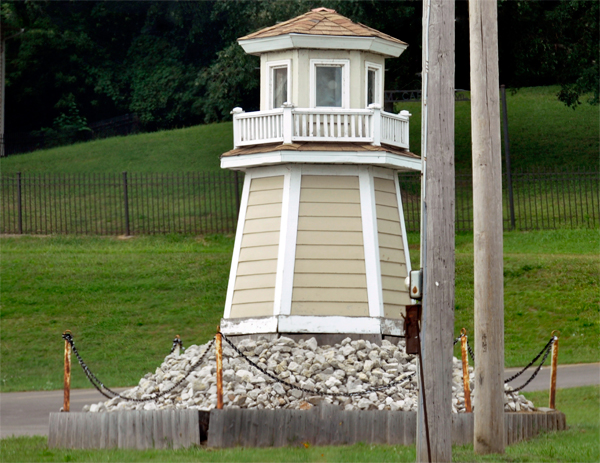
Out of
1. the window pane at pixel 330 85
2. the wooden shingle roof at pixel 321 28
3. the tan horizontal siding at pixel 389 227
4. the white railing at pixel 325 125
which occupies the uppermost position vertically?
the wooden shingle roof at pixel 321 28

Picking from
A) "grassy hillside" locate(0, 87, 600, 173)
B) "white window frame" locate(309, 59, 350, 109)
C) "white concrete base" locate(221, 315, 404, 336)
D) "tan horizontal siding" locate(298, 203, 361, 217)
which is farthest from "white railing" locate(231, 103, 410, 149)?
"grassy hillside" locate(0, 87, 600, 173)

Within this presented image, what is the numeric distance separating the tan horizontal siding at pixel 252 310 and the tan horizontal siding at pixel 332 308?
1.48 feet

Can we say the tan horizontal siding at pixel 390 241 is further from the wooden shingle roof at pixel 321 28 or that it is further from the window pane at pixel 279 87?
the wooden shingle roof at pixel 321 28

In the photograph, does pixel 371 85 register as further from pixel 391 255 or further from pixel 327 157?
pixel 391 255

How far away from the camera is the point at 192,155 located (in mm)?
42031

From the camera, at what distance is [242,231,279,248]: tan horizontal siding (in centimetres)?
1509

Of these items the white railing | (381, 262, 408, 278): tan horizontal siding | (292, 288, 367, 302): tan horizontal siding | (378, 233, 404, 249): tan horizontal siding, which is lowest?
(292, 288, 367, 302): tan horizontal siding

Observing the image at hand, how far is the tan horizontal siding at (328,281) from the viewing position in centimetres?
1475

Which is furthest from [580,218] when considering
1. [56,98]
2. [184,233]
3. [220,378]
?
[56,98]

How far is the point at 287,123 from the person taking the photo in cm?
1514

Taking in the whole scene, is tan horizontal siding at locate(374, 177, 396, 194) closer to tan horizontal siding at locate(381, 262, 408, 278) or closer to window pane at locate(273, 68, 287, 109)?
tan horizontal siding at locate(381, 262, 408, 278)

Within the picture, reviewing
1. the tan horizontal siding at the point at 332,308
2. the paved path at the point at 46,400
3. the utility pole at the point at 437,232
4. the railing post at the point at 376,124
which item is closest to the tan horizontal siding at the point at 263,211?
the tan horizontal siding at the point at 332,308

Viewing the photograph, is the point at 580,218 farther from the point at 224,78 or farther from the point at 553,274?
the point at 224,78

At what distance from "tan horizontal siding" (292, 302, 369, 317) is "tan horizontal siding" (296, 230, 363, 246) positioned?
97cm
